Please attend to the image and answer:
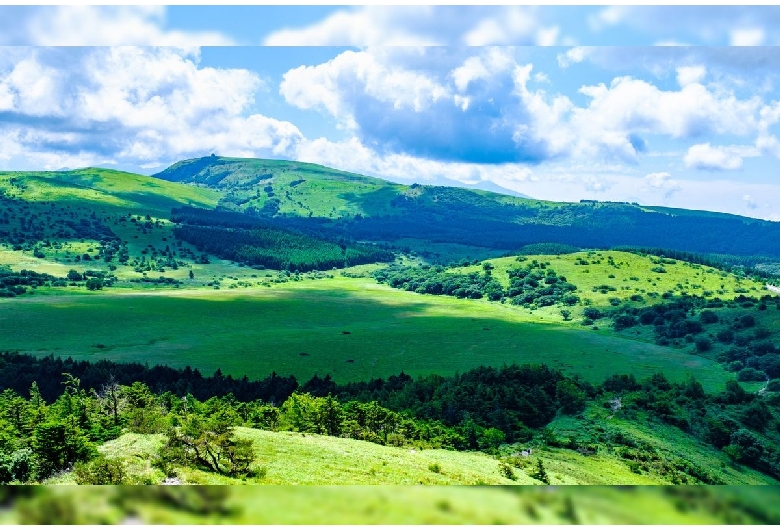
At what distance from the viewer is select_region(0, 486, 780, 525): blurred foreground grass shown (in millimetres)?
14141

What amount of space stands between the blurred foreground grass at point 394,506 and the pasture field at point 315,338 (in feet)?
281

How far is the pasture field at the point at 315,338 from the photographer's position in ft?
351

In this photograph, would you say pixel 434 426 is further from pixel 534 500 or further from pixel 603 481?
pixel 534 500

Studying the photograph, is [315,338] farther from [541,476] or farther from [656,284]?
[656,284]

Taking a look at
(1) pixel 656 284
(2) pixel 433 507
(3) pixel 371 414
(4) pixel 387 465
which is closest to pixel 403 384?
(3) pixel 371 414

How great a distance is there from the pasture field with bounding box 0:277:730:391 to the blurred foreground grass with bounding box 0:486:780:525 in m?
85.6

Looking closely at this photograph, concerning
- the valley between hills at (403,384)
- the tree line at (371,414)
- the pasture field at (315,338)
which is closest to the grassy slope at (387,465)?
the valley between hills at (403,384)

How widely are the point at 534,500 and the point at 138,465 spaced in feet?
69.0

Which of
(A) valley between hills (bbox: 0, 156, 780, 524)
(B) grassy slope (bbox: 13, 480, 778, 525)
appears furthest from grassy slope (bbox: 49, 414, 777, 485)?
(B) grassy slope (bbox: 13, 480, 778, 525)

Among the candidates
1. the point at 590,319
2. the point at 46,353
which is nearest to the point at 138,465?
the point at 46,353

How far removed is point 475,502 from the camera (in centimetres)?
1470

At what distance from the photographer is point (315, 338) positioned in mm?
131375

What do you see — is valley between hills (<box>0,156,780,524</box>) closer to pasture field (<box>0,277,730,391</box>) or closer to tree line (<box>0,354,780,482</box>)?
tree line (<box>0,354,780,482</box>)

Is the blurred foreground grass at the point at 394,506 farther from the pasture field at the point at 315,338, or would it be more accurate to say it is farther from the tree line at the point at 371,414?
the pasture field at the point at 315,338
